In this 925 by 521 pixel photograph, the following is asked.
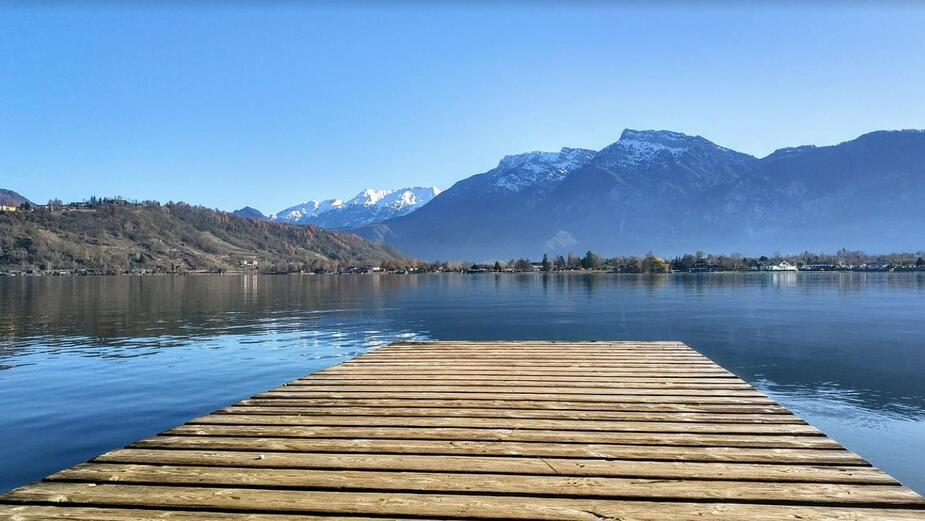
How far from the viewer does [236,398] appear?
54.4 ft

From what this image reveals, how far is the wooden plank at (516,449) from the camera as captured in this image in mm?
6102

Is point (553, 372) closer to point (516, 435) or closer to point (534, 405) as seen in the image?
point (534, 405)

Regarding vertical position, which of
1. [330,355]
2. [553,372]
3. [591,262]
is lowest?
[330,355]

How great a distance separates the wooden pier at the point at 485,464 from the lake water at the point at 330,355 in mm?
5912

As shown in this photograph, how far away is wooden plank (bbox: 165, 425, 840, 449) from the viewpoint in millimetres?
6629

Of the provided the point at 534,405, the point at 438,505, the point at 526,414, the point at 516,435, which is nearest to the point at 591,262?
the point at 534,405

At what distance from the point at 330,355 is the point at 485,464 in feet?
60.4

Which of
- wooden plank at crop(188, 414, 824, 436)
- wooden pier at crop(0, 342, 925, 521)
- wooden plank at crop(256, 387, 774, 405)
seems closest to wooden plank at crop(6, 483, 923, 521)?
wooden pier at crop(0, 342, 925, 521)

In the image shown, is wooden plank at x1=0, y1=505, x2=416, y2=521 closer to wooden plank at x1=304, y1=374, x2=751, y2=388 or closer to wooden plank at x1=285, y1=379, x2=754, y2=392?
wooden plank at x1=285, y1=379, x2=754, y2=392

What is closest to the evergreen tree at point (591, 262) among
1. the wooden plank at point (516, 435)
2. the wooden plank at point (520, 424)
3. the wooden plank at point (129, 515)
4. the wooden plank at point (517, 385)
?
the wooden plank at point (517, 385)

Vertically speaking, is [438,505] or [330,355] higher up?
[438,505]

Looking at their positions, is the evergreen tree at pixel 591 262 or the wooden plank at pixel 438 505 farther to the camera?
the evergreen tree at pixel 591 262

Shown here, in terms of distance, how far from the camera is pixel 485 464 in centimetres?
591

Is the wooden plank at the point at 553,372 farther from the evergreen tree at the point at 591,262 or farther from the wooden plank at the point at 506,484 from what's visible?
the evergreen tree at the point at 591,262
